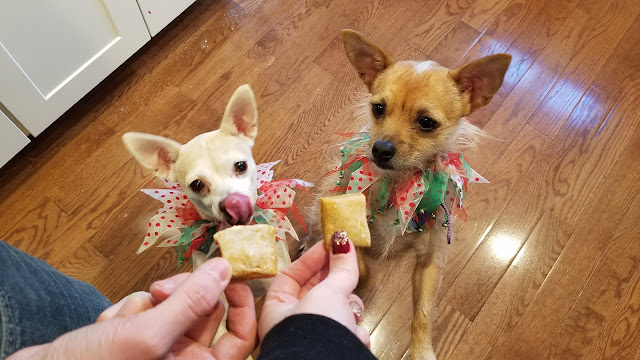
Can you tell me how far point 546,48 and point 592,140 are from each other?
58cm

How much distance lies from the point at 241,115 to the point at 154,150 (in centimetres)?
28

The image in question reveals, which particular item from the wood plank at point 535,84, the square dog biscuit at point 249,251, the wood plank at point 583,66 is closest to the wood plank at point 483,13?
the wood plank at point 535,84

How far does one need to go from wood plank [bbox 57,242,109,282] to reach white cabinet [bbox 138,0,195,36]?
113 cm

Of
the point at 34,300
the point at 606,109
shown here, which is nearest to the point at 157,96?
the point at 34,300

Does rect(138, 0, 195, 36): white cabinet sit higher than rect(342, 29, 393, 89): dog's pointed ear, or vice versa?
rect(342, 29, 393, 89): dog's pointed ear

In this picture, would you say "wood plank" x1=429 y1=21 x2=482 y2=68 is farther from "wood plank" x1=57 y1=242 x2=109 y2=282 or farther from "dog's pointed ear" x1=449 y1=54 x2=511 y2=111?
"wood plank" x1=57 y1=242 x2=109 y2=282

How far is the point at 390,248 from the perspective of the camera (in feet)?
5.49

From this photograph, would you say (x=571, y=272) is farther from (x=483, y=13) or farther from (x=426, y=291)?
(x=483, y=13)

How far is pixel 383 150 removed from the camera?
1286 mm

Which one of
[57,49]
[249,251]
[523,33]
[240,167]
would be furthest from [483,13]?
[57,49]

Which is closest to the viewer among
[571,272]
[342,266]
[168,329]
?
[168,329]

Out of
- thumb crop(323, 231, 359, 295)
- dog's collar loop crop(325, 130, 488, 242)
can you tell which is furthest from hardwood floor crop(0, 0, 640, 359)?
thumb crop(323, 231, 359, 295)

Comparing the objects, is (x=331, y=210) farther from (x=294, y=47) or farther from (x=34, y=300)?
(x=294, y=47)

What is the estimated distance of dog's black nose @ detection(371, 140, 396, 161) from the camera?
1283 mm
